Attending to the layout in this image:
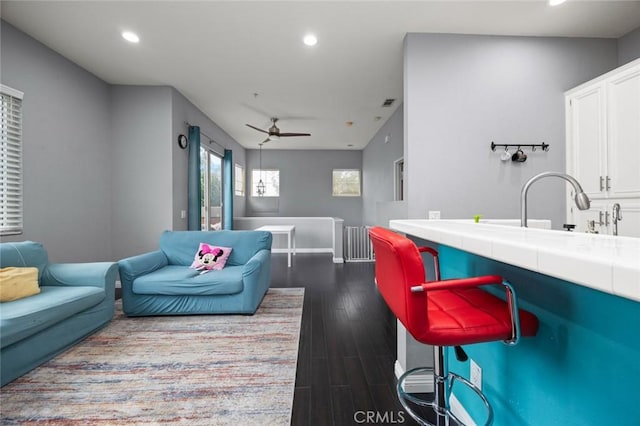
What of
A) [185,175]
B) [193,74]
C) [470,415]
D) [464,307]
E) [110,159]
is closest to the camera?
[464,307]

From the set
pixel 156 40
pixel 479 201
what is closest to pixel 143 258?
pixel 156 40

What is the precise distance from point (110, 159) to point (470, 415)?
4.77 metres

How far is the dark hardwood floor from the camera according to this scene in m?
1.63

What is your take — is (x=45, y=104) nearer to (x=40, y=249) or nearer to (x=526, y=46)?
(x=40, y=249)

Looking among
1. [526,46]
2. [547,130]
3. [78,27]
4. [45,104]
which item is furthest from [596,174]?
Result: [45,104]

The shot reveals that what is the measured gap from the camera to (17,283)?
2.14 meters

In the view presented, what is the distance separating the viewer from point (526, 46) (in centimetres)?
268

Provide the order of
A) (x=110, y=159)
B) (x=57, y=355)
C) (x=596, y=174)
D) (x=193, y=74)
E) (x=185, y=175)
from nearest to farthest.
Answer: (x=57, y=355) < (x=596, y=174) < (x=193, y=74) < (x=110, y=159) < (x=185, y=175)

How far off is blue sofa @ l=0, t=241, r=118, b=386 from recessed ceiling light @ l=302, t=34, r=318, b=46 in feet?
9.35

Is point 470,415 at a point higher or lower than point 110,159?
lower

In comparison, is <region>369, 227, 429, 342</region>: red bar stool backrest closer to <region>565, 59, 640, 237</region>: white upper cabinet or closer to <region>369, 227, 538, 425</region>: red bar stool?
<region>369, 227, 538, 425</region>: red bar stool

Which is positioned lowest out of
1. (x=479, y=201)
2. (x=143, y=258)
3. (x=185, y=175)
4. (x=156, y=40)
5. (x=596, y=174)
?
(x=143, y=258)

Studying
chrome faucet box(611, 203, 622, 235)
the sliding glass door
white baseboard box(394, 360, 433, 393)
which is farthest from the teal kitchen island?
the sliding glass door

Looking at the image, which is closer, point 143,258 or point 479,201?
point 479,201
